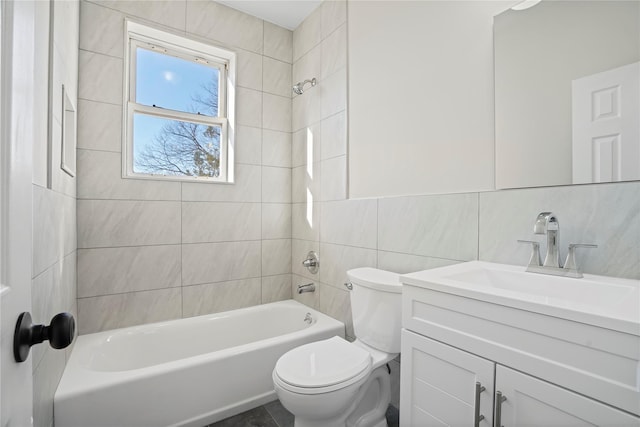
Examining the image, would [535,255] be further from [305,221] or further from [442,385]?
[305,221]

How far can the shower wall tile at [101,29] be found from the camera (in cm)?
199

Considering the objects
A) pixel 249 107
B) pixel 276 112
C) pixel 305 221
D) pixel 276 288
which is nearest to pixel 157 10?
pixel 249 107

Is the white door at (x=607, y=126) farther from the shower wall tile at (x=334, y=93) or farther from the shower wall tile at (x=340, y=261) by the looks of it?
the shower wall tile at (x=334, y=93)

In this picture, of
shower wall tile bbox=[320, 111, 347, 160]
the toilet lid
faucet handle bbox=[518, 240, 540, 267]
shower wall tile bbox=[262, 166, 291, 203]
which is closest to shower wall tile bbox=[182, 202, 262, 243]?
shower wall tile bbox=[262, 166, 291, 203]

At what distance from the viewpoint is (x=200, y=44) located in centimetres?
240

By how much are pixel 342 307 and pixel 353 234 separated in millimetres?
537

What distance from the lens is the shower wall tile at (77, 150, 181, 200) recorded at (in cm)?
199

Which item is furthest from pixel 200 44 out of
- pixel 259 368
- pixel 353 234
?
pixel 259 368

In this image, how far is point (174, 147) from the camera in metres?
2.41

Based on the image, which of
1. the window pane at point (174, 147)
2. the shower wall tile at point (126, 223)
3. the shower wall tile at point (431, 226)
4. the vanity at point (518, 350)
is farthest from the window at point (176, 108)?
the vanity at point (518, 350)

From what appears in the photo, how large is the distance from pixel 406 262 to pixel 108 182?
196 cm

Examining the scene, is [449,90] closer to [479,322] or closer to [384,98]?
[384,98]

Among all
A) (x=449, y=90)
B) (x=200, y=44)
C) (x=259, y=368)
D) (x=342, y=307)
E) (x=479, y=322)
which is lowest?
(x=259, y=368)

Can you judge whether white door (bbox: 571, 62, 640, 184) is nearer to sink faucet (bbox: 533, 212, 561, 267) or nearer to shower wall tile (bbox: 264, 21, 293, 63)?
sink faucet (bbox: 533, 212, 561, 267)
